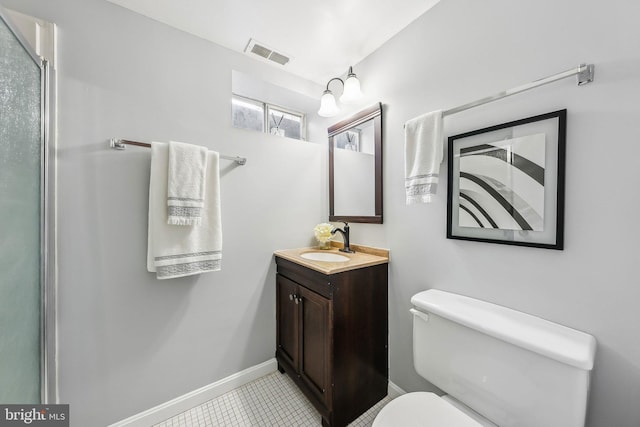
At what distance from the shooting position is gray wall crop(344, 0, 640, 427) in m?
0.75

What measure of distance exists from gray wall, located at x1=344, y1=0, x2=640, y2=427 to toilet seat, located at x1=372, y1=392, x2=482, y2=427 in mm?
455

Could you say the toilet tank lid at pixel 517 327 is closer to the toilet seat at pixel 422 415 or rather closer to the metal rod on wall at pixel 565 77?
the toilet seat at pixel 422 415

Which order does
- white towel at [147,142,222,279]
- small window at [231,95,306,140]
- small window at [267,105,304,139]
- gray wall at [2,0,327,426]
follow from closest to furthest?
gray wall at [2,0,327,426], white towel at [147,142,222,279], small window at [231,95,306,140], small window at [267,105,304,139]

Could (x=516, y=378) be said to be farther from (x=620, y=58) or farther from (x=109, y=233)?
(x=109, y=233)

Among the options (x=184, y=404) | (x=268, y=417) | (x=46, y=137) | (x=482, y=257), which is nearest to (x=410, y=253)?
(x=482, y=257)

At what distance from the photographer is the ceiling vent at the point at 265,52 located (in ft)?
5.09

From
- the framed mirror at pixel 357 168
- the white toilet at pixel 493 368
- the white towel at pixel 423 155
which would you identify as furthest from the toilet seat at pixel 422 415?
the framed mirror at pixel 357 168

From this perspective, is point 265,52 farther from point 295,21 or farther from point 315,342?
point 315,342

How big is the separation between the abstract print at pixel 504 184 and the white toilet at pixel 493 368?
1.27ft

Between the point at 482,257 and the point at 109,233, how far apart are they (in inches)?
74.5

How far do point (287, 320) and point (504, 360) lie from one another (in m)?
1.23

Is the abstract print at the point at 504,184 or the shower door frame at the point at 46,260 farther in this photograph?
the shower door frame at the point at 46,260

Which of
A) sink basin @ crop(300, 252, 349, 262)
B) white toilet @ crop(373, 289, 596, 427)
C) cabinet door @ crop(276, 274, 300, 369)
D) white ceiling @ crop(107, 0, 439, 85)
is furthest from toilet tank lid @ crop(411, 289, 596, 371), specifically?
white ceiling @ crop(107, 0, 439, 85)

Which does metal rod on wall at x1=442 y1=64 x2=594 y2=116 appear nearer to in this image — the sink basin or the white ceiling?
the white ceiling
